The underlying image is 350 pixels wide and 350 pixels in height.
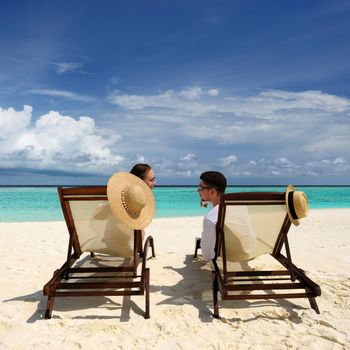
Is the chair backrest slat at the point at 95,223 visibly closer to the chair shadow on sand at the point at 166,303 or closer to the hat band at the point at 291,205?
the chair shadow on sand at the point at 166,303

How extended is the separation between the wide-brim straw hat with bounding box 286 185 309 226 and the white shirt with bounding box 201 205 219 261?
2.74 ft

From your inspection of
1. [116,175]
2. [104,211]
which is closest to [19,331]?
[104,211]

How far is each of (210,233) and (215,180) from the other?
0.73 m

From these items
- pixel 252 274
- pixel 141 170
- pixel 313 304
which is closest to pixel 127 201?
pixel 141 170

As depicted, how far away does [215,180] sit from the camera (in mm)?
4496

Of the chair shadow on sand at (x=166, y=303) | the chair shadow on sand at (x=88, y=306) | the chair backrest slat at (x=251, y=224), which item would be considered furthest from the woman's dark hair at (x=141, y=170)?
the chair shadow on sand at (x=88, y=306)

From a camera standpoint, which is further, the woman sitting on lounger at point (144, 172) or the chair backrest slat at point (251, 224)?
the woman sitting on lounger at point (144, 172)

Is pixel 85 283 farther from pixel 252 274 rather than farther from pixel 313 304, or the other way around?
pixel 313 304

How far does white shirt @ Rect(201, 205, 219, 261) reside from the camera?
408 centimetres

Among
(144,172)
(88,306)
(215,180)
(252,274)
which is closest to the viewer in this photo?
(88,306)

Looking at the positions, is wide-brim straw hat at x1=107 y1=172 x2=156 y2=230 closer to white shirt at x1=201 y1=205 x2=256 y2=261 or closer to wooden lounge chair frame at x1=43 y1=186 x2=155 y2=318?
wooden lounge chair frame at x1=43 y1=186 x2=155 y2=318

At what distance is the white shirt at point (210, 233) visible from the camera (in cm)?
408

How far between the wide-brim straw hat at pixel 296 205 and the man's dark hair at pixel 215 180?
3.00 ft

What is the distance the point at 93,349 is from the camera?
291cm
